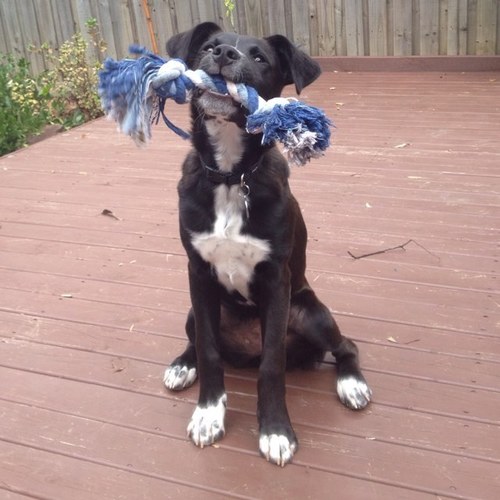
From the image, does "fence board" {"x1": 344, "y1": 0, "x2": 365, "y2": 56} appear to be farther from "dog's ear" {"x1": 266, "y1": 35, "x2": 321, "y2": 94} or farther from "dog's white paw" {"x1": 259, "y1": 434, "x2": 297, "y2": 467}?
"dog's white paw" {"x1": 259, "y1": 434, "x2": 297, "y2": 467}

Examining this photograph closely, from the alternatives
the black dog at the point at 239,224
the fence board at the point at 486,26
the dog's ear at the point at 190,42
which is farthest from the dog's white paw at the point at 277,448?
the fence board at the point at 486,26

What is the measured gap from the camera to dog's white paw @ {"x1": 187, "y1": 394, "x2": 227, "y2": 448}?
2447mm

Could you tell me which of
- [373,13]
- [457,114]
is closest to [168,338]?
[457,114]

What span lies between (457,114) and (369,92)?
1257 mm

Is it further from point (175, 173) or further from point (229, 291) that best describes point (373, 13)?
point (229, 291)

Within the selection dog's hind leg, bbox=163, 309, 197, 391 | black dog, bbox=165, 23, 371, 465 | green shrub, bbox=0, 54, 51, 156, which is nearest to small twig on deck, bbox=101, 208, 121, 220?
dog's hind leg, bbox=163, 309, 197, 391

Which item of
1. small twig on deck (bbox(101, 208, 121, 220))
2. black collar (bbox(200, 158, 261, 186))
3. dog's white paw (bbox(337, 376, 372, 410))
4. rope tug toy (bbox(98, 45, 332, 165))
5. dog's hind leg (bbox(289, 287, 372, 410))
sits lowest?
small twig on deck (bbox(101, 208, 121, 220))

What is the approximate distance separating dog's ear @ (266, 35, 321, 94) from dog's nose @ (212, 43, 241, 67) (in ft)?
0.84

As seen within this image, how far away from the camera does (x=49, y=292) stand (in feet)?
11.8

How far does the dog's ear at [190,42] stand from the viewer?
2.57m

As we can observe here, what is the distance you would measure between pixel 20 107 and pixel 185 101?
518 cm

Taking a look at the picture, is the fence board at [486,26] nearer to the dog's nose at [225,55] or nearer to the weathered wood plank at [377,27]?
the weathered wood plank at [377,27]

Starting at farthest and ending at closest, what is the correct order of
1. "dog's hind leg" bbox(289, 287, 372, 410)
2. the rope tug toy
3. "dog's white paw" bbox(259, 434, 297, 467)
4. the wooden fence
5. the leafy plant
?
the wooden fence → the leafy plant → "dog's hind leg" bbox(289, 287, 372, 410) → "dog's white paw" bbox(259, 434, 297, 467) → the rope tug toy

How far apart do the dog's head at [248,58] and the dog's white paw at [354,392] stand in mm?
1043
